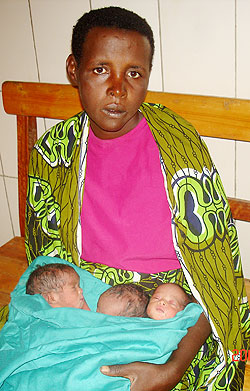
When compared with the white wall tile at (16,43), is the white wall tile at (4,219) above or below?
below

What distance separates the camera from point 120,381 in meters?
1.07

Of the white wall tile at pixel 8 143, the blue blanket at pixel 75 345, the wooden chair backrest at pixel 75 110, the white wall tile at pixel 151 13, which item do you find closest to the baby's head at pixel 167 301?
the blue blanket at pixel 75 345

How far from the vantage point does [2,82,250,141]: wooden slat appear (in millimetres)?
1414

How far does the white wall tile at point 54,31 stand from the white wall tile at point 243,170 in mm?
658

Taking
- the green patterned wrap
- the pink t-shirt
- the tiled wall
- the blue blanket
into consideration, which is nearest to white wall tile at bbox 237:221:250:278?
the tiled wall

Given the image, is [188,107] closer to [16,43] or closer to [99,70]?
[99,70]

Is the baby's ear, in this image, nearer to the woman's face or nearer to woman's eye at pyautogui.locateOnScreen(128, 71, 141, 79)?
the woman's face

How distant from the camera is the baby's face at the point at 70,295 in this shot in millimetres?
1235

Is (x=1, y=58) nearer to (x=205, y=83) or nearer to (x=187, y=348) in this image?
(x=205, y=83)

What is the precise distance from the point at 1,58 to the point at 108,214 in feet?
2.82

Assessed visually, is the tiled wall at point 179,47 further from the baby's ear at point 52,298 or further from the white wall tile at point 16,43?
the baby's ear at point 52,298

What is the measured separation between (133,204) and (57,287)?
11.7 inches

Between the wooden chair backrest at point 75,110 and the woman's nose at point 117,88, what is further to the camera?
the wooden chair backrest at point 75,110

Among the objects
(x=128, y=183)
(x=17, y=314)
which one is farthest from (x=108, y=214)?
(x=17, y=314)
